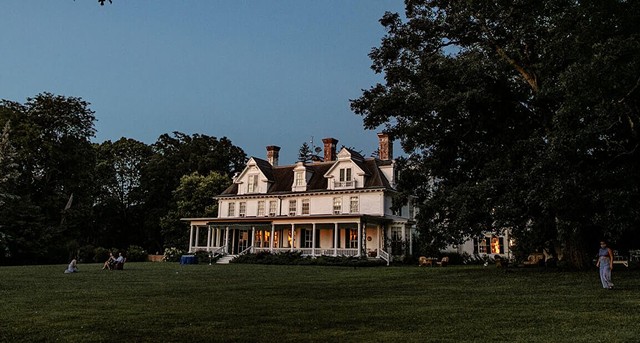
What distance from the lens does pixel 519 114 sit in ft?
74.0

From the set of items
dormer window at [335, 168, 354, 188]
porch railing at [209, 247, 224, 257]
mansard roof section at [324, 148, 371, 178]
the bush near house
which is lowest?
the bush near house

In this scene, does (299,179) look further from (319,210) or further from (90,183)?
(90,183)

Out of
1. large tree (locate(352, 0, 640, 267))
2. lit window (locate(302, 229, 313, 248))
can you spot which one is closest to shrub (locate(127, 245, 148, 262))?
lit window (locate(302, 229, 313, 248))

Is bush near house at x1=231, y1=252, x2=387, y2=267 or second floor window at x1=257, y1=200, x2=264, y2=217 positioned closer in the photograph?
bush near house at x1=231, y1=252, x2=387, y2=267

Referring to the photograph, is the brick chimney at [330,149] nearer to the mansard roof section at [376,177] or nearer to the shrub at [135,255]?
the mansard roof section at [376,177]

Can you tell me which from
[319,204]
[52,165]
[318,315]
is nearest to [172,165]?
[52,165]

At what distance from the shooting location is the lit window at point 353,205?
41.2 m

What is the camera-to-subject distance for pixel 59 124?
45.5 metres

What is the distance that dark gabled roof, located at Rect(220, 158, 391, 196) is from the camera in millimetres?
41406

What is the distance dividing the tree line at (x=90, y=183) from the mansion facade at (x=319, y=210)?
5788mm

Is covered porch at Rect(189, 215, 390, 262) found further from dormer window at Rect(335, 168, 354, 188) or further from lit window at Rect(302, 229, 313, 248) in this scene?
dormer window at Rect(335, 168, 354, 188)

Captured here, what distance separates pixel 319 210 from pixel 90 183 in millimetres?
22114

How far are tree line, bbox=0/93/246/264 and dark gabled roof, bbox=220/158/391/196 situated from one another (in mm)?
7124

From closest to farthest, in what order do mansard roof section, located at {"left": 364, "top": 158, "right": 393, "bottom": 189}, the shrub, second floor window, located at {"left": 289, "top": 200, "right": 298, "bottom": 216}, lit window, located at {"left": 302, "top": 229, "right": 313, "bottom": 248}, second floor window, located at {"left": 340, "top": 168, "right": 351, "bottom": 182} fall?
mansard roof section, located at {"left": 364, "top": 158, "right": 393, "bottom": 189}
second floor window, located at {"left": 340, "top": 168, "right": 351, "bottom": 182}
the shrub
lit window, located at {"left": 302, "top": 229, "right": 313, "bottom": 248}
second floor window, located at {"left": 289, "top": 200, "right": 298, "bottom": 216}
